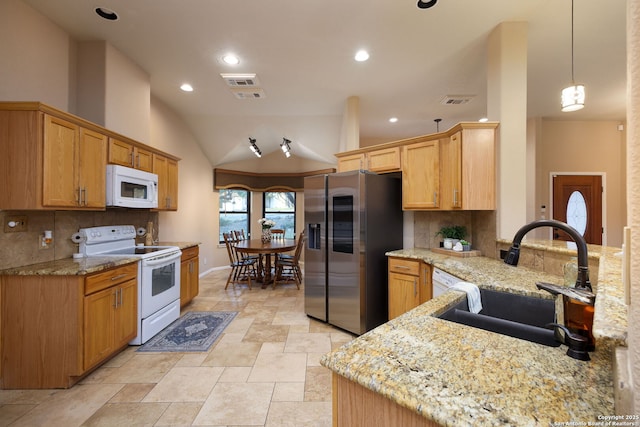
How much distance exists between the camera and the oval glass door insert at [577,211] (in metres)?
4.94

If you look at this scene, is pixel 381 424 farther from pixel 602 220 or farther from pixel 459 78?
pixel 602 220

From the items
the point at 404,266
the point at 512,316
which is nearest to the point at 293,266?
the point at 404,266

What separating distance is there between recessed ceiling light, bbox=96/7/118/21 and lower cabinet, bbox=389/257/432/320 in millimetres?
3445

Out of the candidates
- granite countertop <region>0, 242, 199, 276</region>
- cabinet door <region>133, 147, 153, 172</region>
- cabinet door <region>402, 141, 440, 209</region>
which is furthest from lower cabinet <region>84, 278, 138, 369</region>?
cabinet door <region>402, 141, 440, 209</region>

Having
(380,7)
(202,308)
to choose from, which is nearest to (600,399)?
(380,7)

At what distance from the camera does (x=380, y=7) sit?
218 cm

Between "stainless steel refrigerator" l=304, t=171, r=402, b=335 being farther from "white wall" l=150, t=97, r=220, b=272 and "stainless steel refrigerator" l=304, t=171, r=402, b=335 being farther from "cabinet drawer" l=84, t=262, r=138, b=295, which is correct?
"white wall" l=150, t=97, r=220, b=272

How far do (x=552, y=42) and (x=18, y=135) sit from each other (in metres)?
4.82

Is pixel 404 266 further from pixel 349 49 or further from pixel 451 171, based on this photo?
pixel 349 49

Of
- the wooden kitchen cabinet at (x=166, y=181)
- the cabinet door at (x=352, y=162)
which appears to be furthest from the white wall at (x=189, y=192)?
the cabinet door at (x=352, y=162)

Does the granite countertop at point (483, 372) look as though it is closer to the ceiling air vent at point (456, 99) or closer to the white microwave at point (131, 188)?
the white microwave at point (131, 188)

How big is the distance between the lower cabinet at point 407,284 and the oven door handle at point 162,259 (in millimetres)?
2479

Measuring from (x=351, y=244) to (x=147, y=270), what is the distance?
6.91 ft

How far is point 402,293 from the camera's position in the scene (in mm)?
2723
